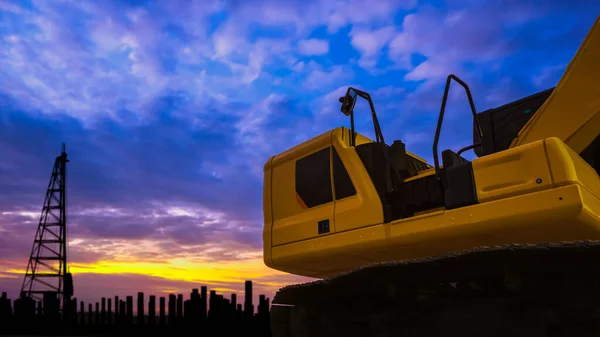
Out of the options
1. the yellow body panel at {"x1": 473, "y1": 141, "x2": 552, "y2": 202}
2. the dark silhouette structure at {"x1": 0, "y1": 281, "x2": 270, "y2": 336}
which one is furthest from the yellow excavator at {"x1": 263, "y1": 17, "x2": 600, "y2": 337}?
the dark silhouette structure at {"x1": 0, "y1": 281, "x2": 270, "y2": 336}

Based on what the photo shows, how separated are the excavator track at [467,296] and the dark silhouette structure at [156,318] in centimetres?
1593

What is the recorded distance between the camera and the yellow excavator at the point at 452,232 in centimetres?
423

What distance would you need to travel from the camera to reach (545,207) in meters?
4.50

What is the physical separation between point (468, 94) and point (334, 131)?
6.03 ft

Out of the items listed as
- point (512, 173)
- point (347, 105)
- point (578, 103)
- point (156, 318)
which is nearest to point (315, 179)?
point (347, 105)

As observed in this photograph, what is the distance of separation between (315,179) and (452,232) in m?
2.07

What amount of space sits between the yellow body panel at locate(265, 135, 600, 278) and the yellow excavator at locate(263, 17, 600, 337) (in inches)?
0.4

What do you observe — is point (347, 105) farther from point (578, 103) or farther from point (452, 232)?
point (578, 103)

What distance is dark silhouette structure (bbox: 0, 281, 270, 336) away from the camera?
2202cm

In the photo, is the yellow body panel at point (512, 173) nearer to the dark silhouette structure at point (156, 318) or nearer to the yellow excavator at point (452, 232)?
the yellow excavator at point (452, 232)

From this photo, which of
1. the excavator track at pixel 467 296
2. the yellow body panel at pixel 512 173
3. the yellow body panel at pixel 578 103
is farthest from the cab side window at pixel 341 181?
the yellow body panel at pixel 578 103

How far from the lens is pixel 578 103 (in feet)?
17.3

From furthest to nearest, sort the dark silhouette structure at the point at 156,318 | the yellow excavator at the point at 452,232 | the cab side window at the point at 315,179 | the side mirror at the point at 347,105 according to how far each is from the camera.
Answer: the dark silhouette structure at the point at 156,318 → the side mirror at the point at 347,105 → the cab side window at the point at 315,179 → the yellow excavator at the point at 452,232

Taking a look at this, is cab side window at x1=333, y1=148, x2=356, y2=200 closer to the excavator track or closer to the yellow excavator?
the yellow excavator
